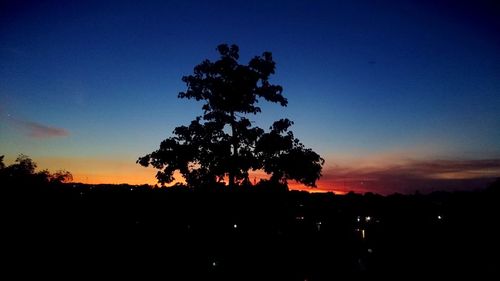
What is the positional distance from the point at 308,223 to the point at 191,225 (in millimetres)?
2616

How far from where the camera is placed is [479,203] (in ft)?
23.4

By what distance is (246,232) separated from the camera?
25.4 ft

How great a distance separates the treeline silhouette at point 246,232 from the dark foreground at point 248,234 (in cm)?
2

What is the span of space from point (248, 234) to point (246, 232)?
63mm

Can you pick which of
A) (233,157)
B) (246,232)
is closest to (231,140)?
(233,157)

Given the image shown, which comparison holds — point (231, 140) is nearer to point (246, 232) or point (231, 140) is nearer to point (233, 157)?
point (233, 157)

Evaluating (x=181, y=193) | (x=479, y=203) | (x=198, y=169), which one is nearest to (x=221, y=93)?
(x=198, y=169)

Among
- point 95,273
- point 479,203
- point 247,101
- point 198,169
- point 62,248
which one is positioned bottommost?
point 95,273

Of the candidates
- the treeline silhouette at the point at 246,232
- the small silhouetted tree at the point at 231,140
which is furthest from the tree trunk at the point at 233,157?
the treeline silhouette at the point at 246,232

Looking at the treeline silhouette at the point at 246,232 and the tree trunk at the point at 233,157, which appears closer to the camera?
the treeline silhouette at the point at 246,232

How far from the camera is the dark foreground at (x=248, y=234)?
6984 mm

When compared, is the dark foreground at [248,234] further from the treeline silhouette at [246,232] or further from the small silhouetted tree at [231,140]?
the small silhouetted tree at [231,140]

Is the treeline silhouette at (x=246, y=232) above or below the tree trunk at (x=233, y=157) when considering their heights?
below

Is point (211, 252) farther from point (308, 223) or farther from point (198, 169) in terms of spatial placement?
point (198, 169)
